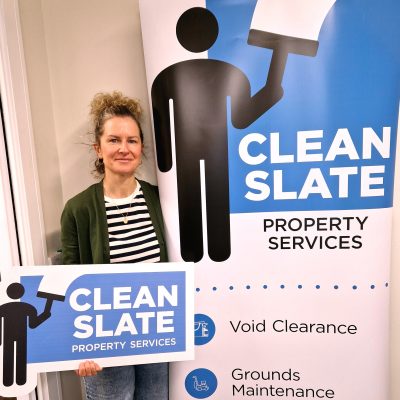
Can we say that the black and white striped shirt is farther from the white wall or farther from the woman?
the white wall

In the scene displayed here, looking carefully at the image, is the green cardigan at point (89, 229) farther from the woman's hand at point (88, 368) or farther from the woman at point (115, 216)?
the woman's hand at point (88, 368)

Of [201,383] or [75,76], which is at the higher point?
[75,76]

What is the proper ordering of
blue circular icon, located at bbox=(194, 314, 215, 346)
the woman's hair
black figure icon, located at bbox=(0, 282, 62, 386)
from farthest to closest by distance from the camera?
blue circular icon, located at bbox=(194, 314, 215, 346) → the woman's hair → black figure icon, located at bbox=(0, 282, 62, 386)

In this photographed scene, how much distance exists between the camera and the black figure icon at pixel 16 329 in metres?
1.06

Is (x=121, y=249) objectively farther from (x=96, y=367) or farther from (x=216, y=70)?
(x=216, y=70)

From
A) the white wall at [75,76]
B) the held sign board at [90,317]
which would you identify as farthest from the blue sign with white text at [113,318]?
the white wall at [75,76]

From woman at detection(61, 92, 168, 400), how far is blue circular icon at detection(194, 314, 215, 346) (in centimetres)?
20

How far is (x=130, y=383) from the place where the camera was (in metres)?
1.24

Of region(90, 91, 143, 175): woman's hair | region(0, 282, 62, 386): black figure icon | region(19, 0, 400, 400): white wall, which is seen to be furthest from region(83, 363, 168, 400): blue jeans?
region(90, 91, 143, 175): woman's hair

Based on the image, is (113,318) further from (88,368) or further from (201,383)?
(201,383)

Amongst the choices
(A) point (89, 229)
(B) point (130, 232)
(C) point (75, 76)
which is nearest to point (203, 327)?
(B) point (130, 232)

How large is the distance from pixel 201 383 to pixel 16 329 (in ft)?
2.46

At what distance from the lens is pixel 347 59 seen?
1.10m

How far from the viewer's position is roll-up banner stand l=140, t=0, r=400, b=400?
111cm
